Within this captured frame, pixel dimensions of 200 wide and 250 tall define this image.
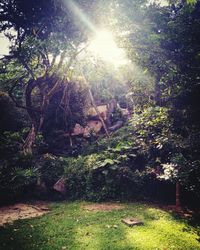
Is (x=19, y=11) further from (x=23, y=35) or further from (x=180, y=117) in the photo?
(x=180, y=117)

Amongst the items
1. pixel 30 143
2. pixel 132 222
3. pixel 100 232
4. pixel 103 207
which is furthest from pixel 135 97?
pixel 100 232

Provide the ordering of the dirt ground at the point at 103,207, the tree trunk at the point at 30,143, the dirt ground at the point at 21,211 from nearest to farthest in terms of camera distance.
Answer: the dirt ground at the point at 21,211
the dirt ground at the point at 103,207
the tree trunk at the point at 30,143

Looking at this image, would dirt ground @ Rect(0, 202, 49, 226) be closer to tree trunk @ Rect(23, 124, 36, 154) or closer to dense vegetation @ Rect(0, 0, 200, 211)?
dense vegetation @ Rect(0, 0, 200, 211)

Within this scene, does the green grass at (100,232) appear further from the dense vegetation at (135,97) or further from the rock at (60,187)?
the rock at (60,187)

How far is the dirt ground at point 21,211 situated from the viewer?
7814 mm

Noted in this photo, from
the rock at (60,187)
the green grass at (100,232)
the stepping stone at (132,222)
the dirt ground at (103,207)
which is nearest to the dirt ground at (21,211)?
the green grass at (100,232)

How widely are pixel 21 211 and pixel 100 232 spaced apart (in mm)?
3645

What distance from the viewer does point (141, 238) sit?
596 centimetres

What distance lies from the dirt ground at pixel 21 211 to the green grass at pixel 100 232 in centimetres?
51

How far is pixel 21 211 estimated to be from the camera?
863 cm

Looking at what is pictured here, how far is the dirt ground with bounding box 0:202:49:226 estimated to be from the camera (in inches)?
308

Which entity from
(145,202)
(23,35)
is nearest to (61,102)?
(23,35)

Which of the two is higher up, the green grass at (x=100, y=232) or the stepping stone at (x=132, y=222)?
the stepping stone at (x=132, y=222)

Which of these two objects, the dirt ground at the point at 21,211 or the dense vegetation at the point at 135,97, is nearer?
the dirt ground at the point at 21,211
